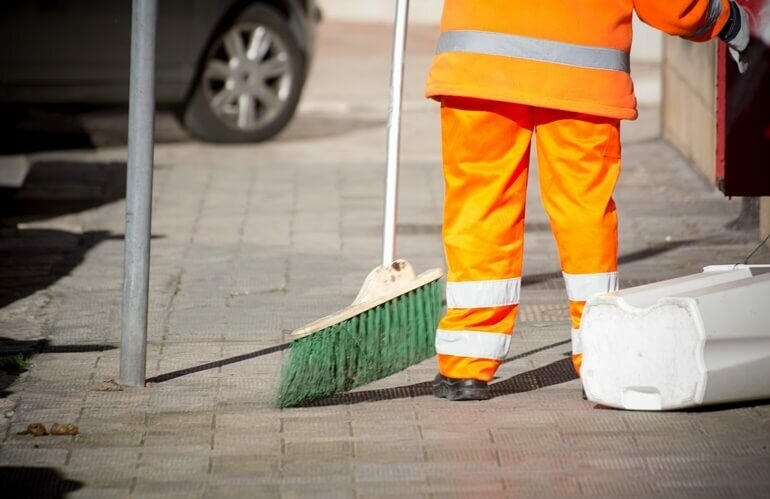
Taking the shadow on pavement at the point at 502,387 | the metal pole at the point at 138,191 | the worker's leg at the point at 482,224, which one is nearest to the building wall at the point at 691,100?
the shadow on pavement at the point at 502,387

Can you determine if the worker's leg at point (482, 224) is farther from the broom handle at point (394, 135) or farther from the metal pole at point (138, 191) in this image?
the metal pole at point (138, 191)

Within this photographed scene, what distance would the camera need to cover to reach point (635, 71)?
15.7 m

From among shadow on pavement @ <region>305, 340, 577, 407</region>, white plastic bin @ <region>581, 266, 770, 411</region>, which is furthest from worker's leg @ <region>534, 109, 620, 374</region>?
shadow on pavement @ <region>305, 340, 577, 407</region>

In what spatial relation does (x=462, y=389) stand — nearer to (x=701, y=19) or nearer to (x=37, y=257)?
(x=701, y=19)

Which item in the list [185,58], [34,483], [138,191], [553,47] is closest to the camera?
[34,483]

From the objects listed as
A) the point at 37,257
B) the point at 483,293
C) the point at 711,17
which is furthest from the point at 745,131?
the point at 37,257

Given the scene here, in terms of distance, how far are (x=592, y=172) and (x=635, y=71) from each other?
1063 cm

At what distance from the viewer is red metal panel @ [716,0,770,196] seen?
295 inches

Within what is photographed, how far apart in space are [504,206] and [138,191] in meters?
1.20

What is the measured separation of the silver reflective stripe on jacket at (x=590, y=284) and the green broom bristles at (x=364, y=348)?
1.49 ft

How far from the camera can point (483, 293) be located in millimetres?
5309

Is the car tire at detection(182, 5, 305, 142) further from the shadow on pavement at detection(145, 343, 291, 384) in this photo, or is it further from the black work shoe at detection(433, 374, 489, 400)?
the black work shoe at detection(433, 374, 489, 400)

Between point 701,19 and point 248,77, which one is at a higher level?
point 701,19

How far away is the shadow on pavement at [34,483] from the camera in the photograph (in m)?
4.48
